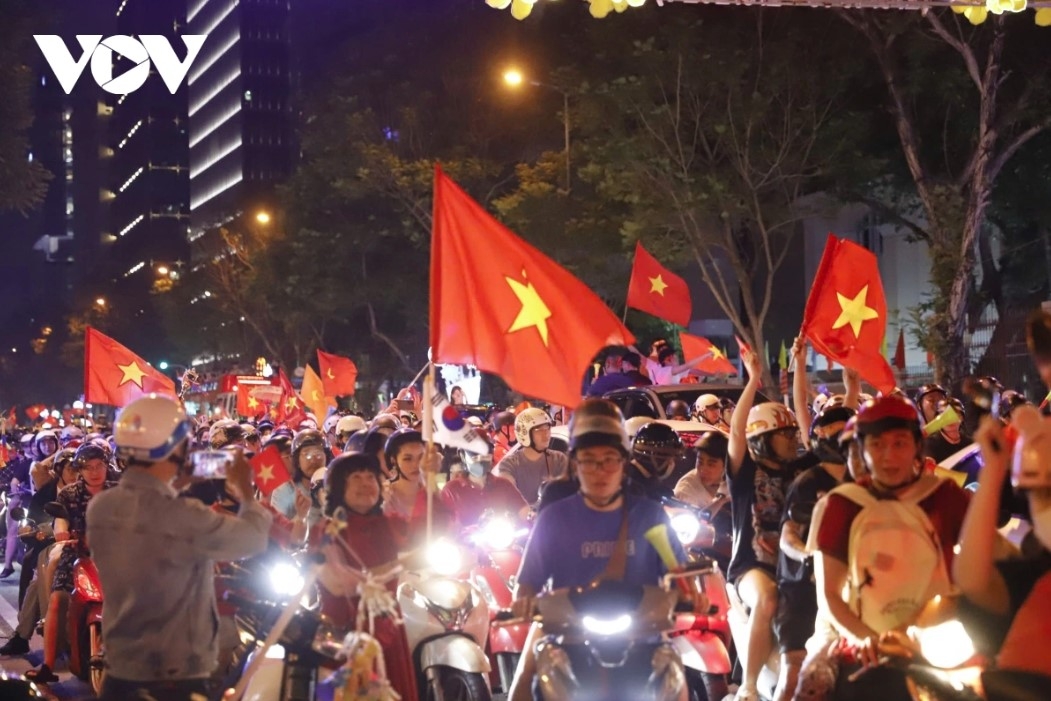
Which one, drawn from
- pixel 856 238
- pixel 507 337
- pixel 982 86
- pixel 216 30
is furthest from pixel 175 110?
pixel 507 337

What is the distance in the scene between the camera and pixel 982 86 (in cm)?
2014

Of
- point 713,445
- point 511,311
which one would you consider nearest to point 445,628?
point 511,311

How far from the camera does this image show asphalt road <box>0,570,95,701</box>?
10633 millimetres

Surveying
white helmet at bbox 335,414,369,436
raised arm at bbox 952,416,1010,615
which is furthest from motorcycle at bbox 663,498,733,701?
white helmet at bbox 335,414,369,436

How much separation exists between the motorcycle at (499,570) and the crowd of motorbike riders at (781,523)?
26 cm

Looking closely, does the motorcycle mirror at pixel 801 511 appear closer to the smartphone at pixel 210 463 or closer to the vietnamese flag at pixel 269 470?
the smartphone at pixel 210 463

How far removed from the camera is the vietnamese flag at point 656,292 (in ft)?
59.7

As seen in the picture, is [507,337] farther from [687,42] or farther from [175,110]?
[175,110]

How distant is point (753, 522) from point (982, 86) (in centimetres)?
1456

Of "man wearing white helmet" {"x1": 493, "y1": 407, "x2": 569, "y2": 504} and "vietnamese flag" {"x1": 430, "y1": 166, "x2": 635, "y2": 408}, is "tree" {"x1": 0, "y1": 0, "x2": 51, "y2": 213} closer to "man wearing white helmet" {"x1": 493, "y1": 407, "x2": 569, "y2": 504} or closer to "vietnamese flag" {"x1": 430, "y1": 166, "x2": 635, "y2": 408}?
"man wearing white helmet" {"x1": 493, "y1": 407, "x2": 569, "y2": 504}

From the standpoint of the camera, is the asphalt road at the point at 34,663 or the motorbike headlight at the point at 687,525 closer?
the motorbike headlight at the point at 687,525

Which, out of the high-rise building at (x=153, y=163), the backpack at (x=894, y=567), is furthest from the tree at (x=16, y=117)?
the high-rise building at (x=153, y=163)

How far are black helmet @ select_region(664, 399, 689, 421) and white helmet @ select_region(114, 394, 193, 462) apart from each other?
10618mm

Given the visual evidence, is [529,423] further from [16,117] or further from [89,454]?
[16,117]
